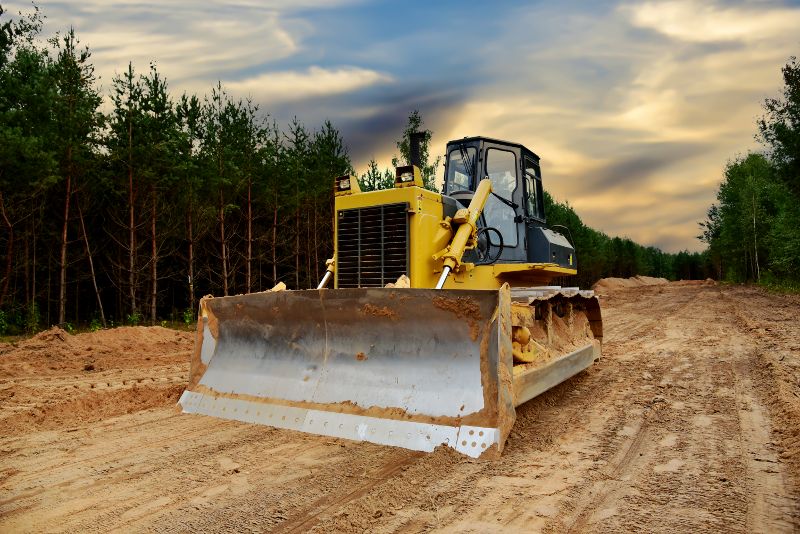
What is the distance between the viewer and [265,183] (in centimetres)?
2455

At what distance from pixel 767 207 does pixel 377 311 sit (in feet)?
154

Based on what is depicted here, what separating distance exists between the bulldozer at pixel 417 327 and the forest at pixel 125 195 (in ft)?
43.1

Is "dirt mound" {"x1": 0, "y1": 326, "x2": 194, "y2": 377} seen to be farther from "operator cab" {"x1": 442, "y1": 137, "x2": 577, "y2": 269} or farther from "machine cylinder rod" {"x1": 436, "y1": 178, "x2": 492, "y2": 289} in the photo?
"operator cab" {"x1": 442, "y1": 137, "x2": 577, "y2": 269}

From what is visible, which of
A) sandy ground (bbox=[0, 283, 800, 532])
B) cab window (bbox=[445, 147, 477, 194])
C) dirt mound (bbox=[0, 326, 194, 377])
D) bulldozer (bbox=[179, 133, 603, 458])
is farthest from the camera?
dirt mound (bbox=[0, 326, 194, 377])

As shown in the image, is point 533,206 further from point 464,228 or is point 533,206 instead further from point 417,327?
point 417,327

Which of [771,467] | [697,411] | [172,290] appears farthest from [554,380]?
[172,290]

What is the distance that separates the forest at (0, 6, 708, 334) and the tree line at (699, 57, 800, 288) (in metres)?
22.0

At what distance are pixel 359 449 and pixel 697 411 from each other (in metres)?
3.32

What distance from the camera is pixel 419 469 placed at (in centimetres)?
355

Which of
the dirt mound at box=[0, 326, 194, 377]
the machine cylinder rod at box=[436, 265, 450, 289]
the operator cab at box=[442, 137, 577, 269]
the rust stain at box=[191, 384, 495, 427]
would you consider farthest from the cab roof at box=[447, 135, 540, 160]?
the dirt mound at box=[0, 326, 194, 377]

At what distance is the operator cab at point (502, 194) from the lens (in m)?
6.75

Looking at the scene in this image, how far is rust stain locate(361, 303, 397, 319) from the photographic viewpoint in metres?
4.48

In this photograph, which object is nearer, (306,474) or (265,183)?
(306,474)

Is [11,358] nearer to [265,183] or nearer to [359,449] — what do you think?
[359,449]
